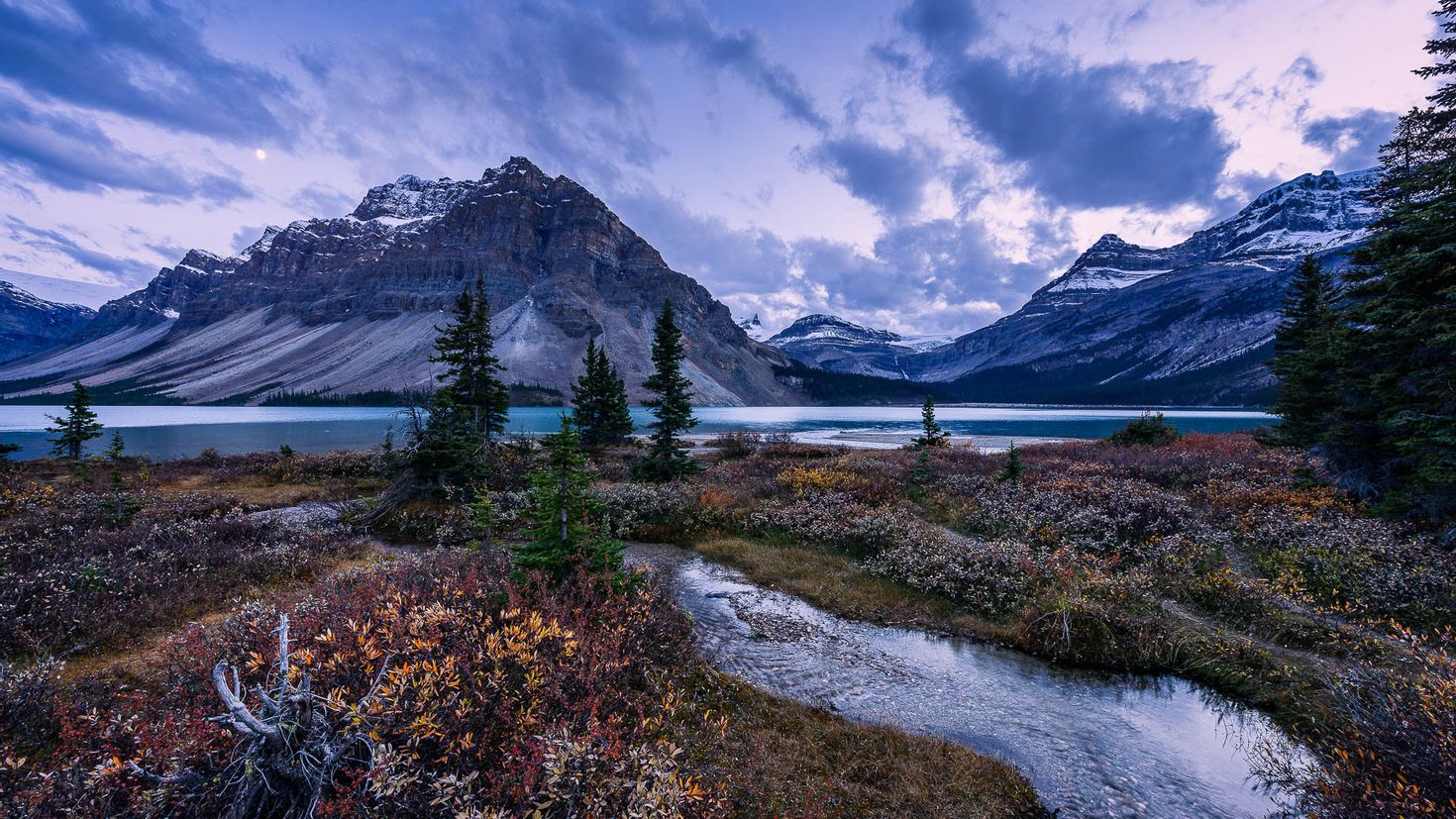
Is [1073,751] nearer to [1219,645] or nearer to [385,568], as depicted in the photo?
[1219,645]

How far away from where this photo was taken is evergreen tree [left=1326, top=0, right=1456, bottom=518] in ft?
40.5

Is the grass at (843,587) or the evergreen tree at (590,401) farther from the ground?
the evergreen tree at (590,401)

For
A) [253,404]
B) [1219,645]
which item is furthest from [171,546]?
[253,404]

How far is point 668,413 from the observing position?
29.1 metres

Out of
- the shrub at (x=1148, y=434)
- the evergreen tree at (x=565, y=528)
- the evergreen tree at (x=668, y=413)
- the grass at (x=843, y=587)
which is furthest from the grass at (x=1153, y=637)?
the shrub at (x=1148, y=434)

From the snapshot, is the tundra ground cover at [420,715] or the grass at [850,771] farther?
Answer: the grass at [850,771]

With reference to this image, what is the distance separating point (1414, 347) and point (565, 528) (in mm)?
22426

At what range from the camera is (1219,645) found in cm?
998

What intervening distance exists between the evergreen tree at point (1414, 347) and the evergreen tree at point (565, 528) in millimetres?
17915

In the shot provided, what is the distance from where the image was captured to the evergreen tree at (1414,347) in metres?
12.3

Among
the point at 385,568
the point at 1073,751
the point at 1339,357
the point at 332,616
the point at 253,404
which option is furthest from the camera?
the point at 253,404

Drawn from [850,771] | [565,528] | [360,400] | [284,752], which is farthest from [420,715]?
[360,400]

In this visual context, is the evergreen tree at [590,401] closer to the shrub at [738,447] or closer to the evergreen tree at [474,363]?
the shrub at [738,447]

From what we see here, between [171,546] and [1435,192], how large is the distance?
→ 3477 centimetres
